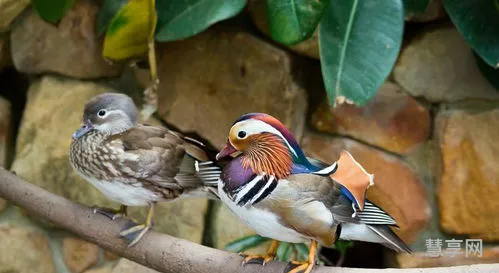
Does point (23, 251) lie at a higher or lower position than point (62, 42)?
lower

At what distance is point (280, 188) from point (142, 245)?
12.9 inches

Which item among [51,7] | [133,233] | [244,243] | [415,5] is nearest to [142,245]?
[133,233]

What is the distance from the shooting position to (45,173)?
1485 mm

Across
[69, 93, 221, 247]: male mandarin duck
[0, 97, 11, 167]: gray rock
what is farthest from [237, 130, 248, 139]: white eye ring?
[0, 97, 11, 167]: gray rock

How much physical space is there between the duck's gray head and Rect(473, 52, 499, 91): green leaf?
707 millimetres

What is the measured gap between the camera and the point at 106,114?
116 centimetres

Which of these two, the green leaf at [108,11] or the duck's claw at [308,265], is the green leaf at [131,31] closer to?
the green leaf at [108,11]

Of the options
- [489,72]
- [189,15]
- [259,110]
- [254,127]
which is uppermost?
[254,127]

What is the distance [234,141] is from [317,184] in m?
0.13

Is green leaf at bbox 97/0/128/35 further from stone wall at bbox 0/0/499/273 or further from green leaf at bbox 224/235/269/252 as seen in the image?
green leaf at bbox 224/235/269/252

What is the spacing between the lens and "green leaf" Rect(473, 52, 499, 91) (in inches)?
54.3

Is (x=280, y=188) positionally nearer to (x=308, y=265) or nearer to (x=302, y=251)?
(x=308, y=265)

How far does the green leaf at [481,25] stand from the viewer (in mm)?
1270

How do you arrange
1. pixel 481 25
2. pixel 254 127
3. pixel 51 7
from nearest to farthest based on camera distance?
pixel 254 127 < pixel 481 25 < pixel 51 7
